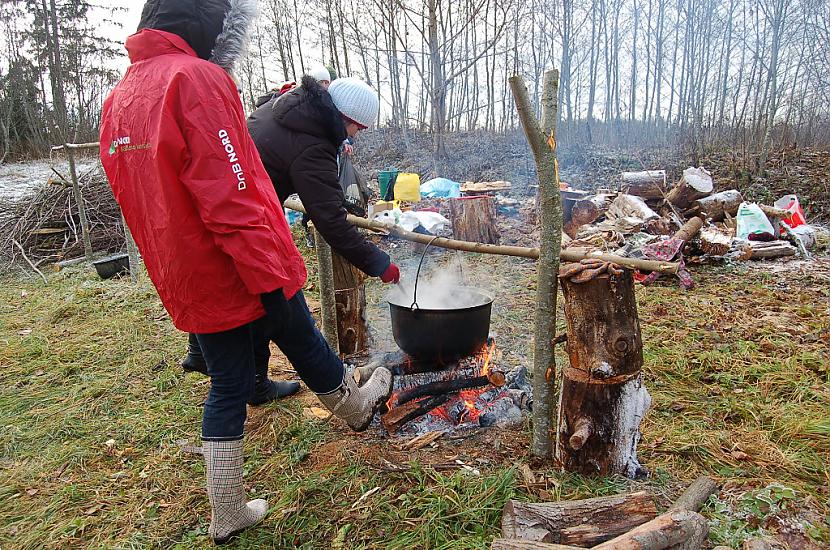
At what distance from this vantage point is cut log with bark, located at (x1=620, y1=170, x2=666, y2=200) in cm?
825

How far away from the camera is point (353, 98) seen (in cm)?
264

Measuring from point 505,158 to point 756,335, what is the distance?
12.1 metres

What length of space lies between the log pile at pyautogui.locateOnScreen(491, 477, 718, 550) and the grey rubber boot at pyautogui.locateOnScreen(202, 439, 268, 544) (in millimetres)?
1109

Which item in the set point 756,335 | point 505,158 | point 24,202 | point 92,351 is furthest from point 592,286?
point 505,158

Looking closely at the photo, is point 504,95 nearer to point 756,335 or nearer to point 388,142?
point 388,142

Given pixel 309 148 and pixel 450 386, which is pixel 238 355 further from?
pixel 450 386

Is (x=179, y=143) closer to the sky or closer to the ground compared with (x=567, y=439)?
closer to the sky

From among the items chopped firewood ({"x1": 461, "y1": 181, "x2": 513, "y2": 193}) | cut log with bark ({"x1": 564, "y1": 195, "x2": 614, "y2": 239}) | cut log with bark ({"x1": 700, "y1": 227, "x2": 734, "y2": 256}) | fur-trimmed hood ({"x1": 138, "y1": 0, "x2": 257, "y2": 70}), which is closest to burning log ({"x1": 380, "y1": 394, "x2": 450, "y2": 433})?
fur-trimmed hood ({"x1": 138, "y1": 0, "x2": 257, "y2": 70})

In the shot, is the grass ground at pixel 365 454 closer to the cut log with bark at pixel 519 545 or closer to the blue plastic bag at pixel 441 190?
the cut log with bark at pixel 519 545

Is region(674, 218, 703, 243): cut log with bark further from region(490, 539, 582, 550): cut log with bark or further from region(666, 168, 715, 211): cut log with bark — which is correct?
region(490, 539, 582, 550): cut log with bark

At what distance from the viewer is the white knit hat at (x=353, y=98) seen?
264 centimetres

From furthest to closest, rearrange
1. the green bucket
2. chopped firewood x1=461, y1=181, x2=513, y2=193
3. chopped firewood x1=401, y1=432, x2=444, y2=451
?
chopped firewood x1=461, y1=181, x2=513, y2=193
the green bucket
chopped firewood x1=401, y1=432, x2=444, y2=451

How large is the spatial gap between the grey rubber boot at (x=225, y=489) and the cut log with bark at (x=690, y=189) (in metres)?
8.05

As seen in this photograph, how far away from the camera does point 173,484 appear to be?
2467mm
